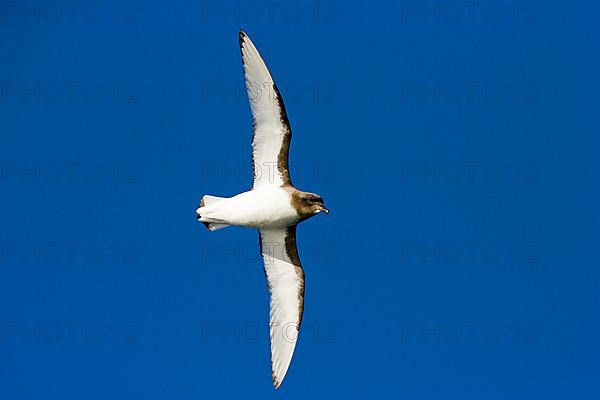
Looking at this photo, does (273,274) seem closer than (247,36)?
No

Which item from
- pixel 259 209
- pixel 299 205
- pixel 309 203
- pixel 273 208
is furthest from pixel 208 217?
pixel 309 203

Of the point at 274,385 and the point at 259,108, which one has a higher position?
the point at 259,108

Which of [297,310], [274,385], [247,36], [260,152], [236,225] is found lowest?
[274,385]

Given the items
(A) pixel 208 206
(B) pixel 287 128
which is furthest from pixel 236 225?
(B) pixel 287 128

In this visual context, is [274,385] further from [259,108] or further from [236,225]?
[259,108]

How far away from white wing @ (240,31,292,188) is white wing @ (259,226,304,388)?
152 centimetres

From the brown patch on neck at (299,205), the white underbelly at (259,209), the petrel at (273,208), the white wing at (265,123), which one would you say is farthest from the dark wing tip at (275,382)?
the white wing at (265,123)

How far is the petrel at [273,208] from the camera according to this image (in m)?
24.3

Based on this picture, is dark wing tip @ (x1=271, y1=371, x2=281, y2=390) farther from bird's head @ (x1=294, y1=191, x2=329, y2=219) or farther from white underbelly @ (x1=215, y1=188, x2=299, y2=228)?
bird's head @ (x1=294, y1=191, x2=329, y2=219)

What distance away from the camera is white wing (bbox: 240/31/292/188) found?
24109mm

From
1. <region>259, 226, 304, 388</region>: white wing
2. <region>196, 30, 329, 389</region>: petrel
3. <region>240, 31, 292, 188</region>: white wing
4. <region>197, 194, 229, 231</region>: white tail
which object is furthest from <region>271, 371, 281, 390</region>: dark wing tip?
<region>240, 31, 292, 188</region>: white wing

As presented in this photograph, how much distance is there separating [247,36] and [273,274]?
19.9 ft

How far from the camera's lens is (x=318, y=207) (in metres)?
24.8

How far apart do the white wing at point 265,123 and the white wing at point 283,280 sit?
152 centimetres
